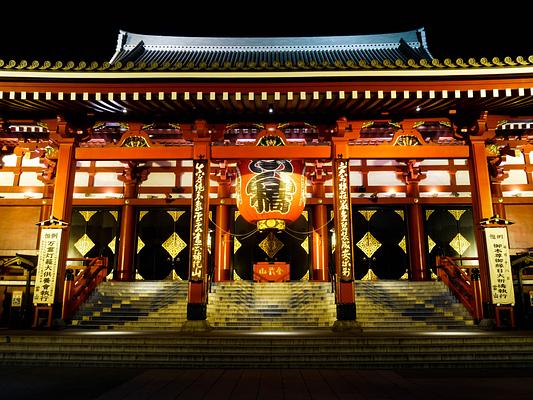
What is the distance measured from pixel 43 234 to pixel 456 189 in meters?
13.7

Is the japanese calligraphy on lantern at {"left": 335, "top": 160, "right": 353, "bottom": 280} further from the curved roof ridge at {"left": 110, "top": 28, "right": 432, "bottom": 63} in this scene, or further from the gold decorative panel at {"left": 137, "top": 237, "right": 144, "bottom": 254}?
the curved roof ridge at {"left": 110, "top": 28, "right": 432, "bottom": 63}

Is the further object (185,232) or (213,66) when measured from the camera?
(185,232)

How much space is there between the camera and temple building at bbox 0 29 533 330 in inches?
359

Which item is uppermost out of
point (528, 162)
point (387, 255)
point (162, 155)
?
point (528, 162)

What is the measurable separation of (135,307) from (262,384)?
22.2 feet

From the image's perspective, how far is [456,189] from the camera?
1516cm

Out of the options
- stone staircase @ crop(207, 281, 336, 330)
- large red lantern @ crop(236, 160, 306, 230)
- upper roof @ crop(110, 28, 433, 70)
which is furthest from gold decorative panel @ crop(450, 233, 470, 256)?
upper roof @ crop(110, 28, 433, 70)

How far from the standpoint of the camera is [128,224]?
14797 millimetres

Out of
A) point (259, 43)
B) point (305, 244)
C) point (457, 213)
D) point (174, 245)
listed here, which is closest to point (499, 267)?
point (457, 213)

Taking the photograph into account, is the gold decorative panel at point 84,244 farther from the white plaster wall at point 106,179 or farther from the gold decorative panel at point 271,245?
the gold decorative panel at point 271,245

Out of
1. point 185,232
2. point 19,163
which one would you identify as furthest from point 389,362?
point 19,163

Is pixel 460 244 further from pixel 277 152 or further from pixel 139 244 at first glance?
A: pixel 139 244

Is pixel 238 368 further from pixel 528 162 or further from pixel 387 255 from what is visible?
pixel 528 162

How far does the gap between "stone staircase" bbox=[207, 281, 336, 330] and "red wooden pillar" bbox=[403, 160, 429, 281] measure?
4.02 m
